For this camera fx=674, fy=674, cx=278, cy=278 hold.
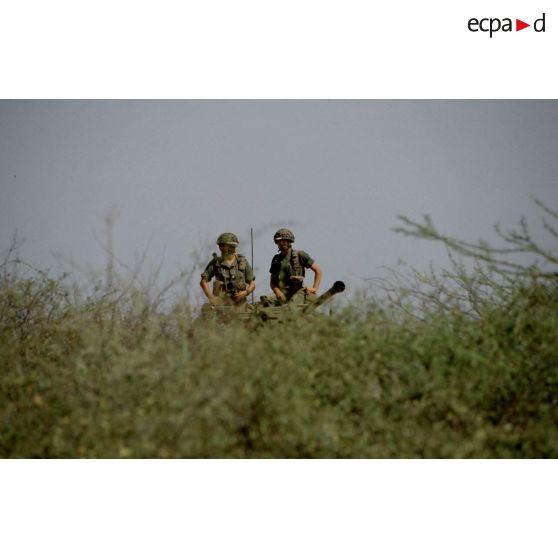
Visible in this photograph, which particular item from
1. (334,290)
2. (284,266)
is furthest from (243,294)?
(334,290)

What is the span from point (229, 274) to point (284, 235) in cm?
93

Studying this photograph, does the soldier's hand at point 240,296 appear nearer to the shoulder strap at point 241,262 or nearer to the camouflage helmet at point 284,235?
the shoulder strap at point 241,262

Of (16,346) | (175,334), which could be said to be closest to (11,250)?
(16,346)

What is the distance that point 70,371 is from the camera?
5871 mm

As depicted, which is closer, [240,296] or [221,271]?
[240,296]

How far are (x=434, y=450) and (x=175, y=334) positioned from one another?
3.03 metres

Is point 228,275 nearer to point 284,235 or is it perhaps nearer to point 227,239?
point 227,239

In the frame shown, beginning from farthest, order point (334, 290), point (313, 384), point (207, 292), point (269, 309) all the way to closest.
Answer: point (207, 292)
point (269, 309)
point (334, 290)
point (313, 384)

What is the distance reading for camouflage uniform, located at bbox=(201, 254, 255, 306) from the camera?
30.0ft

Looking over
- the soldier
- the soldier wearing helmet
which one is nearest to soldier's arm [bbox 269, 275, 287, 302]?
the soldier

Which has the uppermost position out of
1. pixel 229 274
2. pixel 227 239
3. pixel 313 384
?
pixel 227 239

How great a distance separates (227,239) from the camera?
9.18m

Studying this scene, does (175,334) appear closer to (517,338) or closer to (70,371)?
(70,371)

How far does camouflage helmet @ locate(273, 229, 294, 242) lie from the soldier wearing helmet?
57cm
